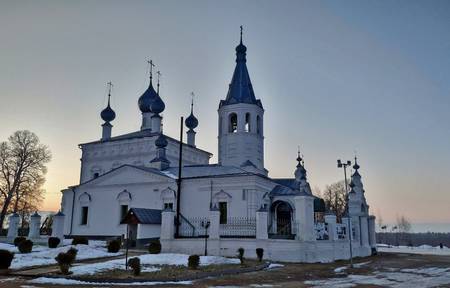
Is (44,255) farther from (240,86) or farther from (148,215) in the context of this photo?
(240,86)

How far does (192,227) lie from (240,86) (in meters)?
12.5

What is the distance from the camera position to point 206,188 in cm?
2623

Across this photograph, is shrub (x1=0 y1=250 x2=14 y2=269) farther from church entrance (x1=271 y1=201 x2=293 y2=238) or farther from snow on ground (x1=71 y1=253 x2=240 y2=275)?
church entrance (x1=271 y1=201 x2=293 y2=238)

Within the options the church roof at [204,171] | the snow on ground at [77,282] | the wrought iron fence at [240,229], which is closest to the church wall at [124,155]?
the church roof at [204,171]

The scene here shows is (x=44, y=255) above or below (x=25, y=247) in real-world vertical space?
below

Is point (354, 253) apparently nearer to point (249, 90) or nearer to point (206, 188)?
point (206, 188)

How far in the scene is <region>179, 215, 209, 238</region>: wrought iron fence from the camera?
75.0 ft

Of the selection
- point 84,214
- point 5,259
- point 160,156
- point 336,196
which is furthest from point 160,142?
point 336,196

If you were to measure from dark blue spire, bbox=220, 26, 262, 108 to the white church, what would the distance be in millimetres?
79

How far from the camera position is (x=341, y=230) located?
26031mm

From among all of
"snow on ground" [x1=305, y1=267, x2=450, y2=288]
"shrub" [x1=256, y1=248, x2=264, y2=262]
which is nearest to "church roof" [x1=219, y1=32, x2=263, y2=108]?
"shrub" [x1=256, y1=248, x2=264, y2=262]

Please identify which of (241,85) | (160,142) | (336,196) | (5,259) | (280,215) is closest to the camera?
(5,259)

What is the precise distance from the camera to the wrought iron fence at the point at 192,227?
75.0 feet

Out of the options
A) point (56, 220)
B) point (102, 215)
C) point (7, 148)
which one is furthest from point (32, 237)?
point (7, 148)
